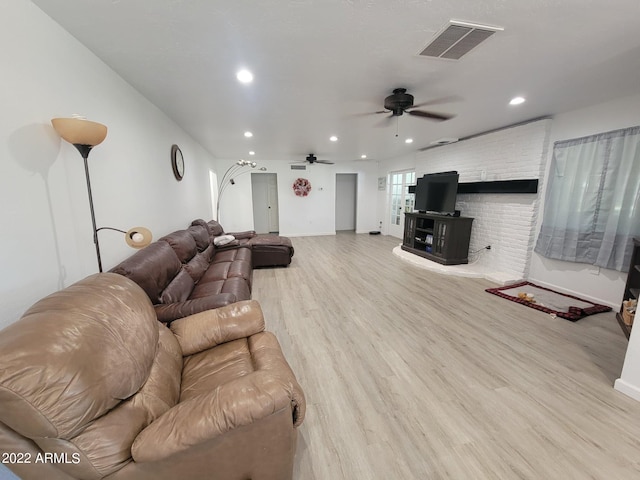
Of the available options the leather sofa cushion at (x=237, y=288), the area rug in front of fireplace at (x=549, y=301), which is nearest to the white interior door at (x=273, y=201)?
the leather sofa cushion at (x=237, y=288)

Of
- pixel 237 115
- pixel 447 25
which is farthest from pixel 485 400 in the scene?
pixel 237 115

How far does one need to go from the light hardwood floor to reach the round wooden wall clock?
2185mm

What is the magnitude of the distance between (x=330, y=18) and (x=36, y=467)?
92.7 inches

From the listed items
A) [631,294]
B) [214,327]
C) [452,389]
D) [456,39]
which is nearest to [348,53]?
[456,39]

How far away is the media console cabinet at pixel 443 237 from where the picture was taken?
4.64 meters

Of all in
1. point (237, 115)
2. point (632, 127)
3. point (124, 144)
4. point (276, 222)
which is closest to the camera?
point (124, 144)

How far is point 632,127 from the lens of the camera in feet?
9.25

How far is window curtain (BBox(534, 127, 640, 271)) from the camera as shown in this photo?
9.35 ft

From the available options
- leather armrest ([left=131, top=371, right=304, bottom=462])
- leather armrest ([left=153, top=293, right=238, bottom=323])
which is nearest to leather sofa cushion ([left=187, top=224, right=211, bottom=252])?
leather armrest ([left=153, top=293, right=238, bottom=323])

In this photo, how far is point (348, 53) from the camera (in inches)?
75.4

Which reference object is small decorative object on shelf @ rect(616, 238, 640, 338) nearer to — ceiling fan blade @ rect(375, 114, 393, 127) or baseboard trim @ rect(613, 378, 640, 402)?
baseboard trim @ rect(613, 378, 640, 402)

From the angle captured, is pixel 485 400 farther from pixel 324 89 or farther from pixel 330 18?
pixel 324 89

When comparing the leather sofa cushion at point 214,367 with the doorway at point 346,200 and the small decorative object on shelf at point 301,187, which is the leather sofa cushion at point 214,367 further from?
the doorway at point 346,200

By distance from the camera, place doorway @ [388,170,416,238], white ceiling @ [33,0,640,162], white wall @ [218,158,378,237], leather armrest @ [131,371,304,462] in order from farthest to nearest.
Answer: white wall @ [218,158,378,237], doorway @ [388,170,416,238], white ceiling @ [33,0,640,162], leather armrest @ [131,371,304,462]
